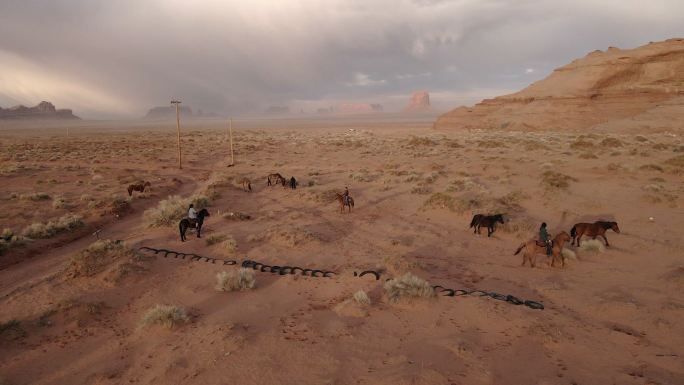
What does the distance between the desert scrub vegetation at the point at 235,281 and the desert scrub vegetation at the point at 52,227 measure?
849 centimetres

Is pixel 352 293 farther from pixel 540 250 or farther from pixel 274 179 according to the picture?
pixel 274 179

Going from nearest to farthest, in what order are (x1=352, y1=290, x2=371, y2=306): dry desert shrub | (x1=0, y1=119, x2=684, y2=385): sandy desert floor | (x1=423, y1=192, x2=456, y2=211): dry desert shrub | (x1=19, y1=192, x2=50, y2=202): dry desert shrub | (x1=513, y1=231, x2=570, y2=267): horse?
(x1=0, y1=119, x2=684, y2=385): sandy desert floor → (x1=352, y1=290, x2=371, y2=306): dry desert shrub → (x1=513, y1=231, x2=570, y2=267): horse → (x1=423, y1=192, x2=456, y2=211): dry desert shrub → (x1=19, y1=192, x2=50, y2=202): dry desert shrub

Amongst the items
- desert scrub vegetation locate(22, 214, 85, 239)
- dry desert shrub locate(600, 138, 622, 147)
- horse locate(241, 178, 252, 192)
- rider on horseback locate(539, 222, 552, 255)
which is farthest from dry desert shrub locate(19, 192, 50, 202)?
dry desert shrub locate(600, 138, 622, 147)

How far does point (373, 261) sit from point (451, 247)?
2.93 metres

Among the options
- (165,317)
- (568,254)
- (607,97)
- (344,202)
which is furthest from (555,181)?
(607,97)

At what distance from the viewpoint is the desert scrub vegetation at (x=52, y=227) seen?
529 inches

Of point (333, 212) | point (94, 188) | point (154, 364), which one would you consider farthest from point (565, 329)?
point (94, 188)

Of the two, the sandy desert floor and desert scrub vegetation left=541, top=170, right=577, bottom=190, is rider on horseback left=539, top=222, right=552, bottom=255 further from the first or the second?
desert scrub vegetation left=541, top=170, right=577, bottom=190

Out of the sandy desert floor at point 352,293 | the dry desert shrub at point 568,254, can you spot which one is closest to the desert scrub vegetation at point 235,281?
the sandy desert floor at point 352,293

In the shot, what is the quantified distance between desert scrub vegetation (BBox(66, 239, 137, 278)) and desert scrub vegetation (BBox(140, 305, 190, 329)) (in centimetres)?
340

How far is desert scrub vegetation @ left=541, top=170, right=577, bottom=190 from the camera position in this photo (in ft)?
63.5

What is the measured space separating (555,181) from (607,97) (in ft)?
174

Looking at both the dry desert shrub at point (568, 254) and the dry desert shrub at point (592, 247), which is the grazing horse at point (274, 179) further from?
the dry desert shrub at point (592, 247)

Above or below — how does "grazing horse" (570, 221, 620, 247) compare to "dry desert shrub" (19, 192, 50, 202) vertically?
above
